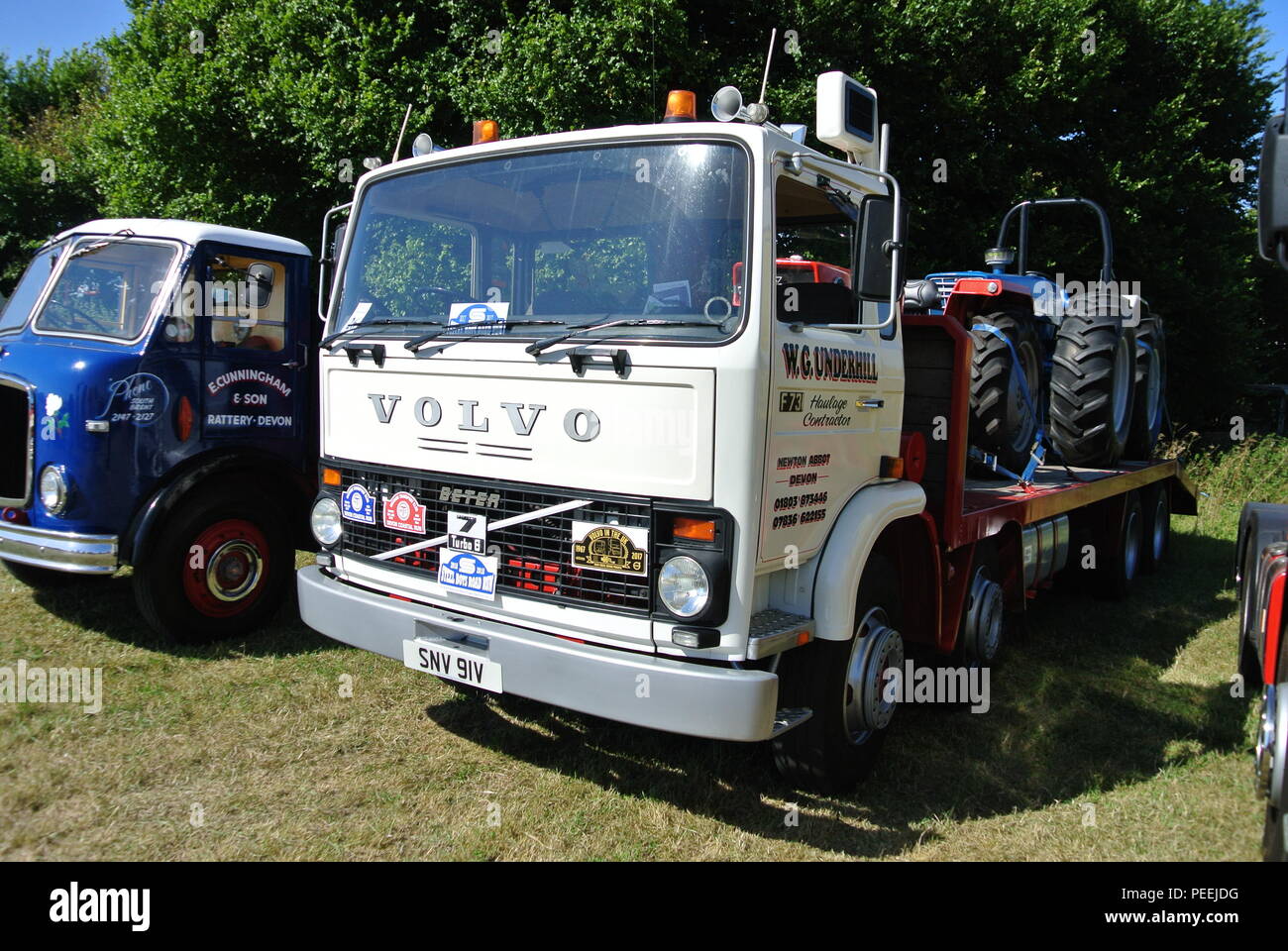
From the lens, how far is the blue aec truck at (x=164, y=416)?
5031 millimetres

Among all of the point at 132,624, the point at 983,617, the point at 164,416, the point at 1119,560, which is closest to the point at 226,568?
the point at 132,624

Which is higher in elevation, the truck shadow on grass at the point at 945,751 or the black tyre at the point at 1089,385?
the black tyre at the point at 1089,385

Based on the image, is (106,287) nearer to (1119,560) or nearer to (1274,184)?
(1274,184)

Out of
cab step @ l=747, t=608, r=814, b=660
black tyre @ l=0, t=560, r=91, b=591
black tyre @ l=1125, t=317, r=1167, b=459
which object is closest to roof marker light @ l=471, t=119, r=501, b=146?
cab step @ l=747, t=608, r=814, b=660

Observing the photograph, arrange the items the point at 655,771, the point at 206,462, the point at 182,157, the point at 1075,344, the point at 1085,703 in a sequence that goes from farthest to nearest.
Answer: the point at 182,157 → the point at 1075,344 → the point at 206,462 → the point at 1085,703 → the point at 655,771

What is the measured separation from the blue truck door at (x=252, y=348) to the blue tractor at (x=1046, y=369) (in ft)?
14.0

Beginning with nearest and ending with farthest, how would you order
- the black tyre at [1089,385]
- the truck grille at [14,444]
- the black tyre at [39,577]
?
1. the truck grille at [14,444]
2. the black tyre at [39,577]
3. the black tyre at [1089,385]

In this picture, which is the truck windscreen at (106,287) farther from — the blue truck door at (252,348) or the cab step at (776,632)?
the cab step at (776,632)

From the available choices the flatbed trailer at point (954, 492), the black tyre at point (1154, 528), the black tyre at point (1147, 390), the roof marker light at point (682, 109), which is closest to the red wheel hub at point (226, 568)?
the roof marker light at point (682, 109)

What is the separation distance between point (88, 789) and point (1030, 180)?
12254 millimetres

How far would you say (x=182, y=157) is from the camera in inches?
525

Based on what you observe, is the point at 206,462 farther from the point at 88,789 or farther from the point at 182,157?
the point at 182,157

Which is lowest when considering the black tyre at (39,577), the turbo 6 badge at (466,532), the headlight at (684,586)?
the black tyre at (39,577)
